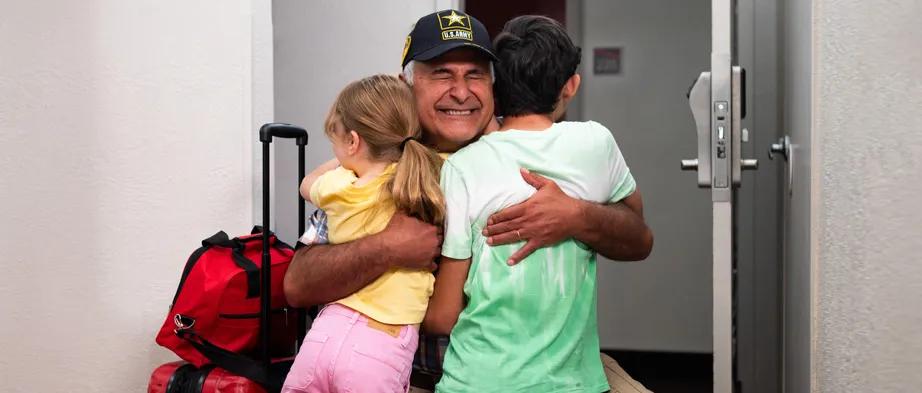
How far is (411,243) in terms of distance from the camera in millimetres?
1575

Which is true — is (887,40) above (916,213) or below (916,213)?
above

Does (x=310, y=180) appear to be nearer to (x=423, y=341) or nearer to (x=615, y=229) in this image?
(x=423, y=341)

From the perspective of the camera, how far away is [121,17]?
225 centimetres

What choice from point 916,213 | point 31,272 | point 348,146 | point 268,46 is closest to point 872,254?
point 916,213

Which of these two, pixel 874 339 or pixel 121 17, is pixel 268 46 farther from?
pixel 874 339

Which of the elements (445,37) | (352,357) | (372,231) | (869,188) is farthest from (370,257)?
(869,188)

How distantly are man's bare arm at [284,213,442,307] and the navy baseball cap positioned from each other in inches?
12.5

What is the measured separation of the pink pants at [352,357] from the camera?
153 centimetres

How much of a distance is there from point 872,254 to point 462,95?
2.95 ft

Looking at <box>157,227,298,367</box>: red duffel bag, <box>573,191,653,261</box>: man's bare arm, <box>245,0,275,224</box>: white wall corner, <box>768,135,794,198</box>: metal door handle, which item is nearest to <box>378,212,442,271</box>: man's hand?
<box>573,191,653,261</box>: man's bare arm

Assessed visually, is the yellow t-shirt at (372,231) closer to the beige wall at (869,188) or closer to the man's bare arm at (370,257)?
the man's bare arm at (370,257)

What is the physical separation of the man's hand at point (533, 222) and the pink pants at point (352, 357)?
0.80ft

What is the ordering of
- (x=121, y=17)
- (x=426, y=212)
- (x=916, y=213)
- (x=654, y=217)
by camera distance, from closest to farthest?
1. (x=426, y=212)
2. (x=916, y=213)
3. (x=121, y=17)
4. (x=654, y=217)

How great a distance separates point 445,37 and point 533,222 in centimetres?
40
